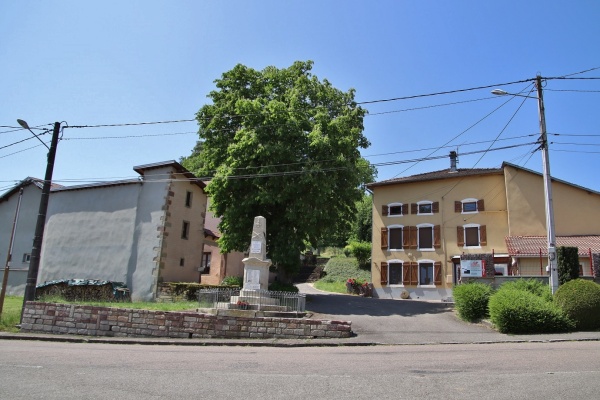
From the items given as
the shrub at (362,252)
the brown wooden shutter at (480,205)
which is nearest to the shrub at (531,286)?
the brown wooden shutter at (480,205)

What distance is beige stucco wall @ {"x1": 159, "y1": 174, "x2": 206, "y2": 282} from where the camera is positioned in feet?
85.8

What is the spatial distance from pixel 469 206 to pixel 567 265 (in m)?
13.6

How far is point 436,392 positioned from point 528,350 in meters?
5.76

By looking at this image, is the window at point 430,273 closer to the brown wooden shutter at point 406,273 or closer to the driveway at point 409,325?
the brown wooden shutter at point 406,273

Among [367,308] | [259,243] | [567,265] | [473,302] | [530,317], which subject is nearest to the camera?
[530,317]

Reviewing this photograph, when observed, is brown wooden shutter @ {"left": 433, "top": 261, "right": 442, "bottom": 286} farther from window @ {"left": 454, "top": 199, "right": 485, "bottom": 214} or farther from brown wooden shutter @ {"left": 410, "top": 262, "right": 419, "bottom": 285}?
window @ {"left": 454, "top": 199, "right": 485, "bottom": 214}

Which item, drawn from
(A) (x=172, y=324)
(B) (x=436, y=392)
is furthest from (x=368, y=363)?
(A) (x=172, y=324)

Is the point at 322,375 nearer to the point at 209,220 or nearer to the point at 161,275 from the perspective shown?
the point at 161,275

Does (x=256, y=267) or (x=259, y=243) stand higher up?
(x=259, y=243)

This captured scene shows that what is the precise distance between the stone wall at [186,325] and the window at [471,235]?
60.9 ft

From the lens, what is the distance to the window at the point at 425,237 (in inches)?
1239

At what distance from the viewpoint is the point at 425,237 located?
3170 cm

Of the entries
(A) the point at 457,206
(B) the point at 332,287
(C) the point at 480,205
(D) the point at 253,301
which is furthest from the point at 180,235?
(C) the point at 480,205

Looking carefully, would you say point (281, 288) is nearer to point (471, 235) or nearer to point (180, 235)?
point (180, 235)
